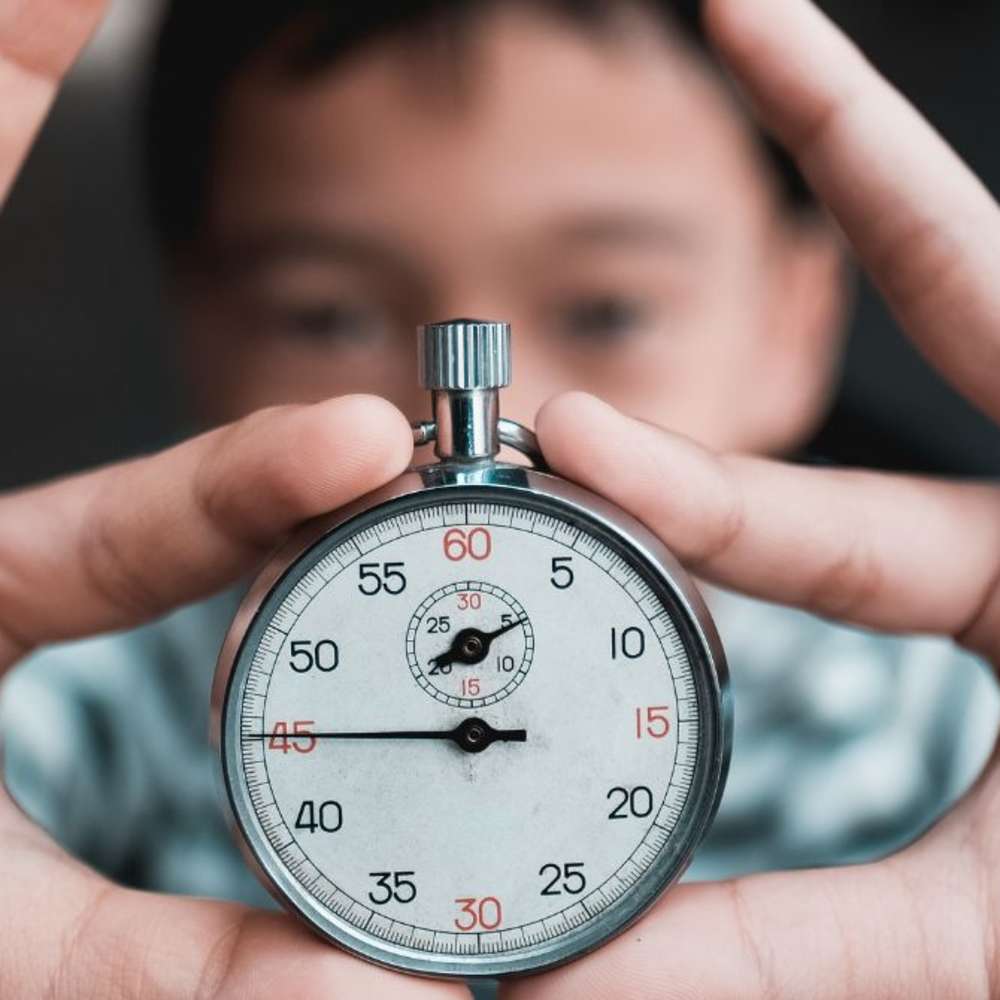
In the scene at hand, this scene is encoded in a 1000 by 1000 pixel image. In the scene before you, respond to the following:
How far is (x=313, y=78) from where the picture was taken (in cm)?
182

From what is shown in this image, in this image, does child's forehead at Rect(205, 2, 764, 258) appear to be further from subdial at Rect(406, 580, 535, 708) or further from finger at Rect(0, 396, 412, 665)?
subdial at Rect(406, 580, 535, 708)

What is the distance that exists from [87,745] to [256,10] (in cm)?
122

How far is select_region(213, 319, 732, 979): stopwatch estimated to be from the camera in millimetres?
1103

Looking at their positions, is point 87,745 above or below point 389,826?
above

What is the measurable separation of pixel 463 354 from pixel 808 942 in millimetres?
575

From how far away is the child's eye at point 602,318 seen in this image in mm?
1859

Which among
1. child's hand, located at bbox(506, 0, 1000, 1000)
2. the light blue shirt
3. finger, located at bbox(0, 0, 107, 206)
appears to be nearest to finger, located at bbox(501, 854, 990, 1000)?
child's hand, located at bbox(506, 0, 1000, 1000)

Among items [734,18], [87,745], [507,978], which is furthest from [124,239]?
[507,978]

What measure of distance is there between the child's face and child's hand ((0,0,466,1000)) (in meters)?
0.61

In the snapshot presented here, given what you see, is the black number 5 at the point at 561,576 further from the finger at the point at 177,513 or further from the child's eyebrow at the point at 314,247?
the child's eyebrow at the point at 314,247

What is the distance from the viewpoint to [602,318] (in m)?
1.87

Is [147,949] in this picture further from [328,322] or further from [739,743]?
[739,743]

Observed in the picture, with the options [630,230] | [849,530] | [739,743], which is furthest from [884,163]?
[739,743]

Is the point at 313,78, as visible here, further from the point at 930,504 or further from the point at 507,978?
the point at 507,978
